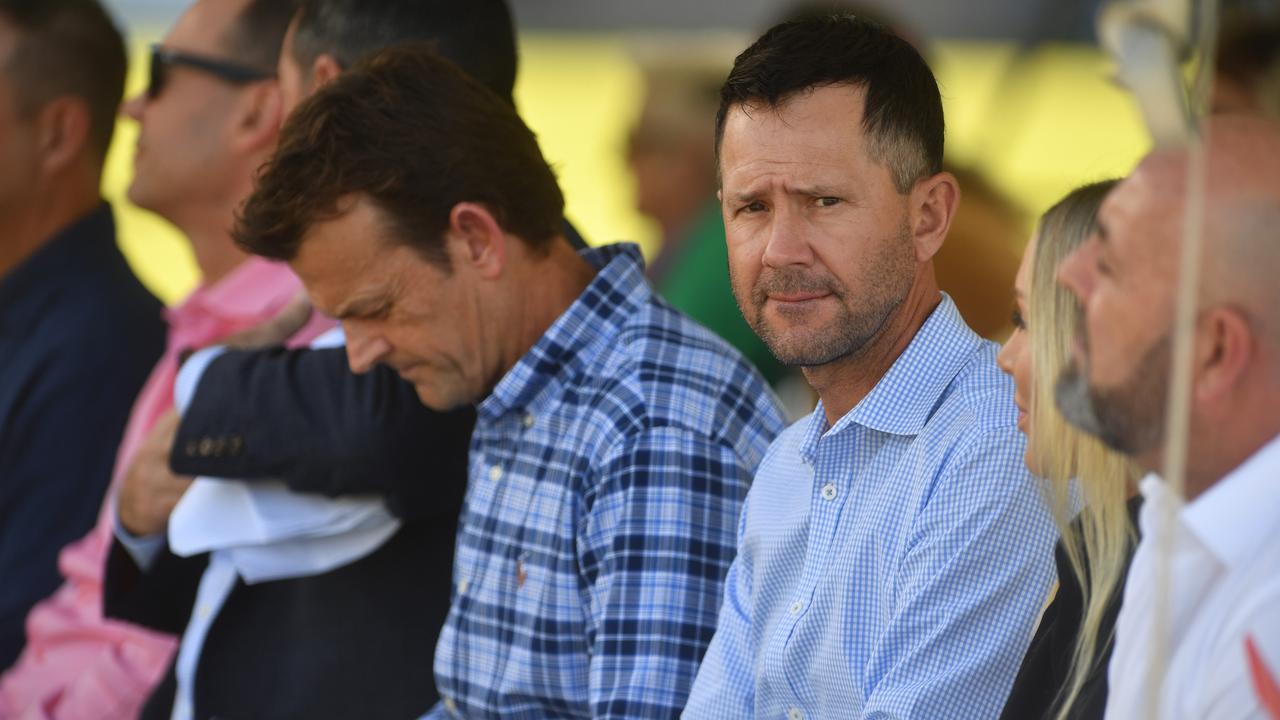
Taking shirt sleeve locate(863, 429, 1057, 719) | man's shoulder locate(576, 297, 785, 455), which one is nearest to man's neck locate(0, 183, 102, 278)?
man's shoulder locate(576, 297, 785, 455)

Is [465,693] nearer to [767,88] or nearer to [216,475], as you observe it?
[216,475]

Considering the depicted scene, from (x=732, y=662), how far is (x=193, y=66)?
184 centimetres

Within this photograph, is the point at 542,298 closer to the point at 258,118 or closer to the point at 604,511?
the point at 604,511

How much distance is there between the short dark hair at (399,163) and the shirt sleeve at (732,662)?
592mm

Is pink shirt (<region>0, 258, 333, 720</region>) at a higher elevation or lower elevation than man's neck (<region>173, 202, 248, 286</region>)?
lower

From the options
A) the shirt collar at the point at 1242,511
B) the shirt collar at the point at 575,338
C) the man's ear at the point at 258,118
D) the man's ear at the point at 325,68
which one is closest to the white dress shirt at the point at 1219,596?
the shirt collar at the point at 1242,511

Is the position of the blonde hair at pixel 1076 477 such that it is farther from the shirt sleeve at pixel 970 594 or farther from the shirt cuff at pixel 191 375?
the shirt cuff at pixel 191 375

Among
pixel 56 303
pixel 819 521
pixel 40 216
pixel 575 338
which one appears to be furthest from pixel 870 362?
pixel 40 216

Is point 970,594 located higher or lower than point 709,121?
lower

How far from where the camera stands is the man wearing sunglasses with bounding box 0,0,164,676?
3.19m

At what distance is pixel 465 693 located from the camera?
7.34 ft

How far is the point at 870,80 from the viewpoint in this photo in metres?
1.90

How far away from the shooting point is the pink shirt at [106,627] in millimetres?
2857

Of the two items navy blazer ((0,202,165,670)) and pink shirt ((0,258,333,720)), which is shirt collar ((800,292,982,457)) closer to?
pink shirt ((0,258,333,720))
